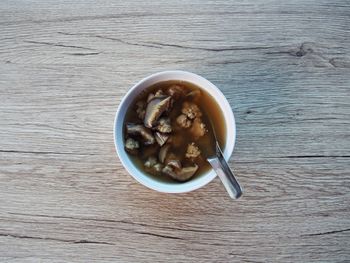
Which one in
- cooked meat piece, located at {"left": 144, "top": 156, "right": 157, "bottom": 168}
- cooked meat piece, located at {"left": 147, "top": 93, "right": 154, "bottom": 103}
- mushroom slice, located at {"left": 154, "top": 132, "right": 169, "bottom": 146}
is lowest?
cooked meat piece, located at {"left": 144, "top": 156, "right": 157, "bottom": 168}

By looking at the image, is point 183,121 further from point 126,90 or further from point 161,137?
point 126,90

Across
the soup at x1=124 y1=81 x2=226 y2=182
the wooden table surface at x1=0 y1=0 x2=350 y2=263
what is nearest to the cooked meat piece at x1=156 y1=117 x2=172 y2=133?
the soup at x1=124 y1=81 x2=226 y2=182

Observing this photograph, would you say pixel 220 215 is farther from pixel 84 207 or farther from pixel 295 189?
pixel 84 207

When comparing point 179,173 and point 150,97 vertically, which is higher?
point 150,97

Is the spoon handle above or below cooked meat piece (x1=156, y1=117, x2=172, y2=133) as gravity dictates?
below

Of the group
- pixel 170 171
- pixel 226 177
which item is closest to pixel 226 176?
pixel 226 177

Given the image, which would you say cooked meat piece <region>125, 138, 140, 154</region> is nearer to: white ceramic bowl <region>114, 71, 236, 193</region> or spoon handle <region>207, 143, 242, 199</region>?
white ceramic bowl <region>114, 71, 236, 193</region>

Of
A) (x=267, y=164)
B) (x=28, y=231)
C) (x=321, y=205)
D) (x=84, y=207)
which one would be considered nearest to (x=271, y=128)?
(x=267, y=164)

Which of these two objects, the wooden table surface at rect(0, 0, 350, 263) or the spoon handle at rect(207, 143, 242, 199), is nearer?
the spoon handle at rect(207, 143, 242, 199)
